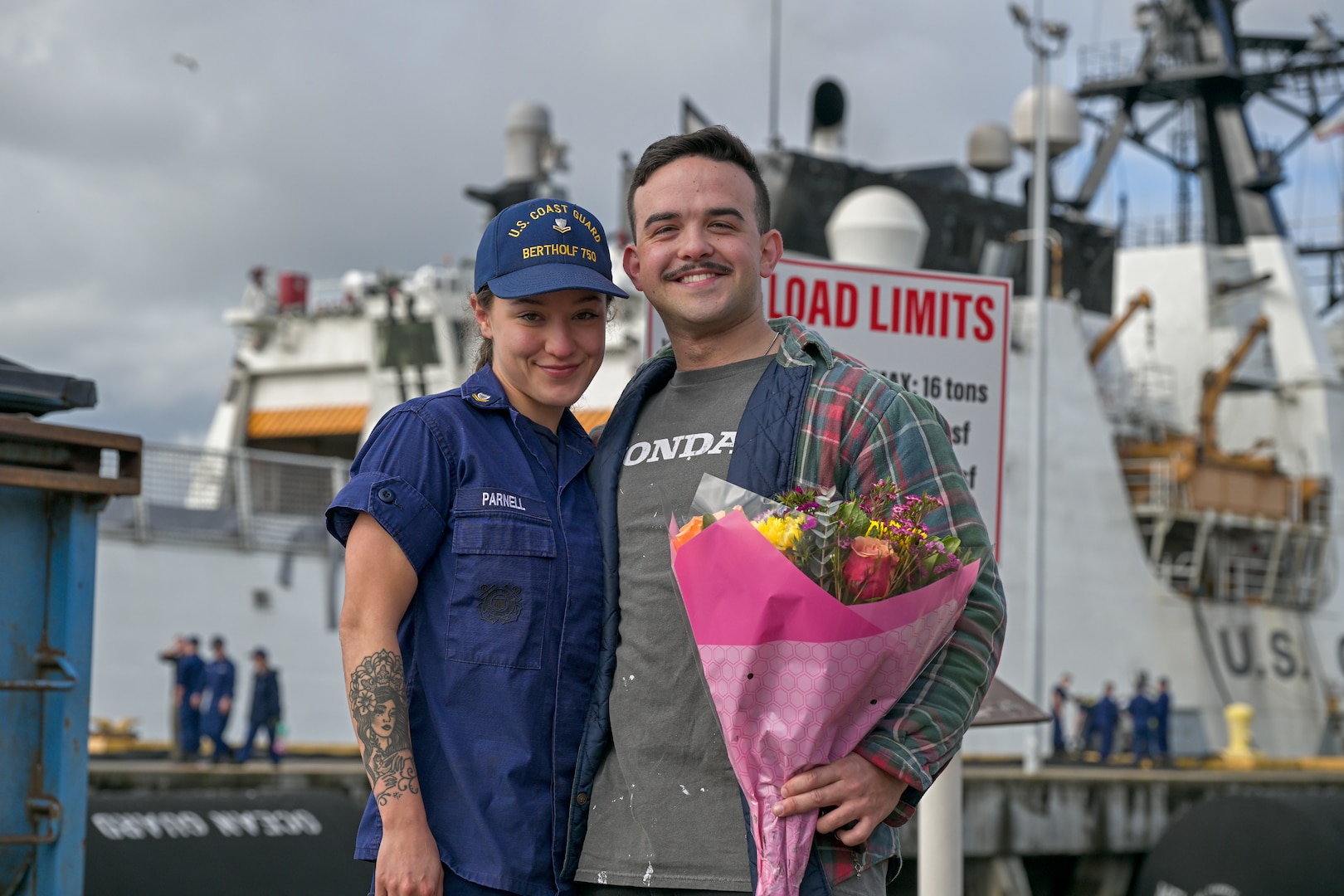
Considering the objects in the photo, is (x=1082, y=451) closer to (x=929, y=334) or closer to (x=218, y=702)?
(x=218, y=702)

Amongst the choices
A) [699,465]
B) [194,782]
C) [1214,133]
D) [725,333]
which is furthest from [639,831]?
[1214,133]

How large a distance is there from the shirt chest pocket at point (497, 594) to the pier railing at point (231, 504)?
17579 mm

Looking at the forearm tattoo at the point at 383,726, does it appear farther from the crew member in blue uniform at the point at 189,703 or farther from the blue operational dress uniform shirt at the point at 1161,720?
the blue operational dress uniform shirt at the point at 1161,720

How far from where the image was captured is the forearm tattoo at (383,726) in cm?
303

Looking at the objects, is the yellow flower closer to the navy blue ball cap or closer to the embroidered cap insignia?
the embroidered cap insignia

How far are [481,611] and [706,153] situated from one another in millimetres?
1074

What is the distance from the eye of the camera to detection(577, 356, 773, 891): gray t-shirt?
3.04 metres

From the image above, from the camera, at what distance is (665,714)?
10.2ft

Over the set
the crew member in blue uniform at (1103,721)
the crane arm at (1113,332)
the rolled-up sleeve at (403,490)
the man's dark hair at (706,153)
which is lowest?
the crew member in blue uniform at (1103,721)

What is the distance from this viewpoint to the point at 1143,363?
87.5 feet

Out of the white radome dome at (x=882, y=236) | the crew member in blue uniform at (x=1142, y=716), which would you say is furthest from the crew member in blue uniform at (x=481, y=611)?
the crew member in blue uniform at (x=1142, y=716)

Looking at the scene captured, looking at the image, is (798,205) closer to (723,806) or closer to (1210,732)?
(1210,732)

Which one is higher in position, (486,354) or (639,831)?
(486,354)

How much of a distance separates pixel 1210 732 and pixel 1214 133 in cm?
1299
